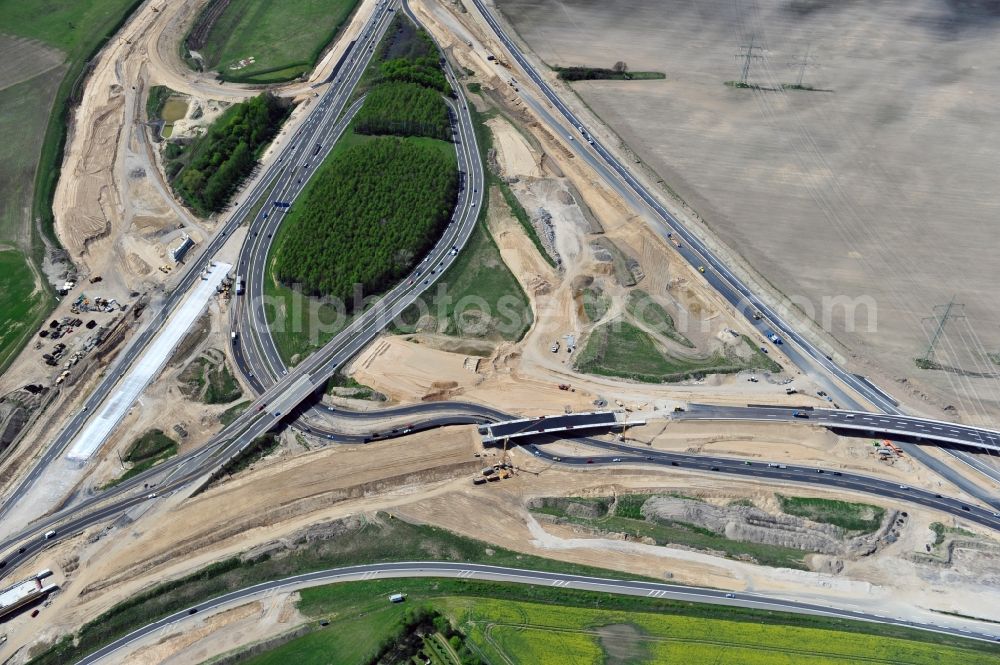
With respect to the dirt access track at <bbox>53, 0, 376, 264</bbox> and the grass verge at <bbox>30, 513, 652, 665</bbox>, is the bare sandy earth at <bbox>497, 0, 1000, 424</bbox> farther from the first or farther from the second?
the dirt access track at <bbox>53, 0, 376, 264</bbox>

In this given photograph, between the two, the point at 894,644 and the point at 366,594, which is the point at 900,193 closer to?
the point at 894,644

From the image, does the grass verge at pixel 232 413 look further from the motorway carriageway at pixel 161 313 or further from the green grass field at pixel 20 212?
the green grass field at pixel 20 212

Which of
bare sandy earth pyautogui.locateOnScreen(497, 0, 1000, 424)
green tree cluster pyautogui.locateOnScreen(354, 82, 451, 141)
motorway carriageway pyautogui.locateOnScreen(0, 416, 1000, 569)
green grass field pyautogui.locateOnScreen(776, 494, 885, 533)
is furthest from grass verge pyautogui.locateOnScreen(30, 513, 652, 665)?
green tree cluster pyautogui.locateOnScreen(354, 82, 451, 141)

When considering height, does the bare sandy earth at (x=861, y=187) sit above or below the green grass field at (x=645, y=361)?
above

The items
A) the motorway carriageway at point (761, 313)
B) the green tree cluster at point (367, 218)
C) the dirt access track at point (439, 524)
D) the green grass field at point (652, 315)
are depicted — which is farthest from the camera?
the green tree cluster at point (367, 218)

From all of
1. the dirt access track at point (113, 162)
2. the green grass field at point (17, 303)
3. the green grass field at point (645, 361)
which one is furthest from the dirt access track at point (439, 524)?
the dirt access track at point (113, 162)
